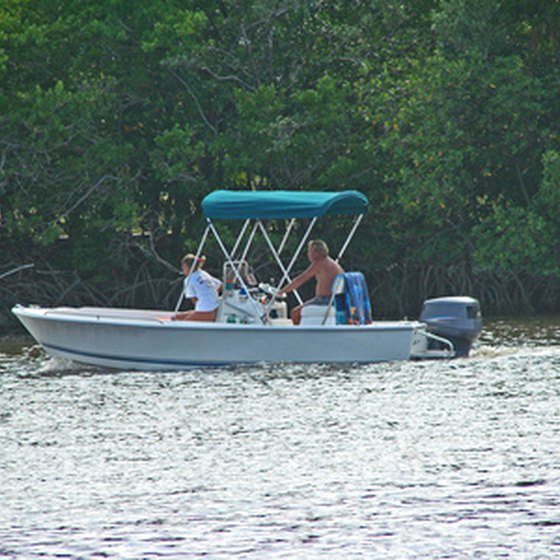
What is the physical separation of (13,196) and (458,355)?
14.3m

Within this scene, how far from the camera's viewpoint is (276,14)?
3173 cm

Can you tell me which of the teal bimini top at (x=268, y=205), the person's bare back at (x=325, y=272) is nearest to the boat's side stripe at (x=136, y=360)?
the person's bare back at (x=325, y=272)

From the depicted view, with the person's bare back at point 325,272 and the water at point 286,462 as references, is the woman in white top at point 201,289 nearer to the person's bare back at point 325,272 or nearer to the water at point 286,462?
the water at point 286,462

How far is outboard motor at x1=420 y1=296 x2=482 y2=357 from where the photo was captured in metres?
20.1

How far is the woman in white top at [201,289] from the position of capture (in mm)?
20000

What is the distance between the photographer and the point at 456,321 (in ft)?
66.0

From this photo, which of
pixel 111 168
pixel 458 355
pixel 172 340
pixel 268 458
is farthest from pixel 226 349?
pixel 111 168

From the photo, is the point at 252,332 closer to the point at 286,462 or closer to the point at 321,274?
the point at 321,274

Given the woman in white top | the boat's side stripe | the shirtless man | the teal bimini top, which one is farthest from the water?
the teal bimini top

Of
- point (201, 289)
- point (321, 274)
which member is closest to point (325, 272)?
point (321, 274)

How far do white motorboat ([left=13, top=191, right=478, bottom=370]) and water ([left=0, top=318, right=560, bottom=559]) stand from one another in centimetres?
25

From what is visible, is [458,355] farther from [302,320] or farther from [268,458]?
[268,458]

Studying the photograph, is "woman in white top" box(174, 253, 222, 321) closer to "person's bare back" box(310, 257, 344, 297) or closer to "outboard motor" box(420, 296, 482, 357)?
"person's bare back" box(310, 257, 344, 297)

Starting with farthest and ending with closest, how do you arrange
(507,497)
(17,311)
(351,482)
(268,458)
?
(17,311) → (268,458) → (351,482) → (507,497)
